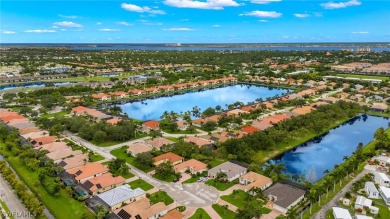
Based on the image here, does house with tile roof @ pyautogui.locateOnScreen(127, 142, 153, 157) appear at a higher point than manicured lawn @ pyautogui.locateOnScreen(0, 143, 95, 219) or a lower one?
higher

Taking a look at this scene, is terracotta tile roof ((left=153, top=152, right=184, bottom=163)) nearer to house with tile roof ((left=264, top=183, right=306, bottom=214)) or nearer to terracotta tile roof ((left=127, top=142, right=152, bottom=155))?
terracotta tile roof ((left=127, top=142, right=152, bottom=155))

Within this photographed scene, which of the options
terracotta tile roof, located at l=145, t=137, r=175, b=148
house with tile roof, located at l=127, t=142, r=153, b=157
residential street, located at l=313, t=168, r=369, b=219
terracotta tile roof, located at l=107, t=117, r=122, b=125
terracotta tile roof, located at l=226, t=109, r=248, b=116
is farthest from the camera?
terracotta tile roof, located at l=226, t=109, r=248, b=116

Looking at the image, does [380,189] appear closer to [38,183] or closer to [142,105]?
[38,183]

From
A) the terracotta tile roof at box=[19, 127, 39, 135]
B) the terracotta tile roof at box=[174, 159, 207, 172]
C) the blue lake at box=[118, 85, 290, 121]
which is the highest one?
the terracotta tile roof at box=[19, 127, 39, 135]

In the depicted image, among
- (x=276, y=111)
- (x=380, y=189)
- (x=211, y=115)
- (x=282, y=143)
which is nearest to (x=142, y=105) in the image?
(x=211, y=115)

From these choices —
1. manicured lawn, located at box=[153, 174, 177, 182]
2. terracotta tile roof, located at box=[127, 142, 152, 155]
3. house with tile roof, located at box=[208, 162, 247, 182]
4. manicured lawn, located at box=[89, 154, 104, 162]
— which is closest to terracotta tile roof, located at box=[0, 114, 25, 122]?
manicured lawn, located at box=[89, 154, 104, 162]

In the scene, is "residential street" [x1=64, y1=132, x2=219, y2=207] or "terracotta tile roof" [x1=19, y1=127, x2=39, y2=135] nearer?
"residential street" [x1=64, y1=132, x2=219, y2=207]

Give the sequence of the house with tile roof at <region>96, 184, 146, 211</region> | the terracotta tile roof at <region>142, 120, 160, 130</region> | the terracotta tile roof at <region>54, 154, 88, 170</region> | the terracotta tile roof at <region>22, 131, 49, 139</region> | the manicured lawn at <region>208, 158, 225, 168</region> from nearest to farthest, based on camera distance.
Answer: the house with tile roof at <region>96, 184, 146, 211</region> → the terracotta tile roof at <region>54, 154, 88, 170</region> → the manicured lawn at <region>208, 158, 225, 168</region> → the terracotta tile roof at <region>22, 131, 49, 139</region> → the terracotta tile roof at <region>142, 120, 160, 130</region>
